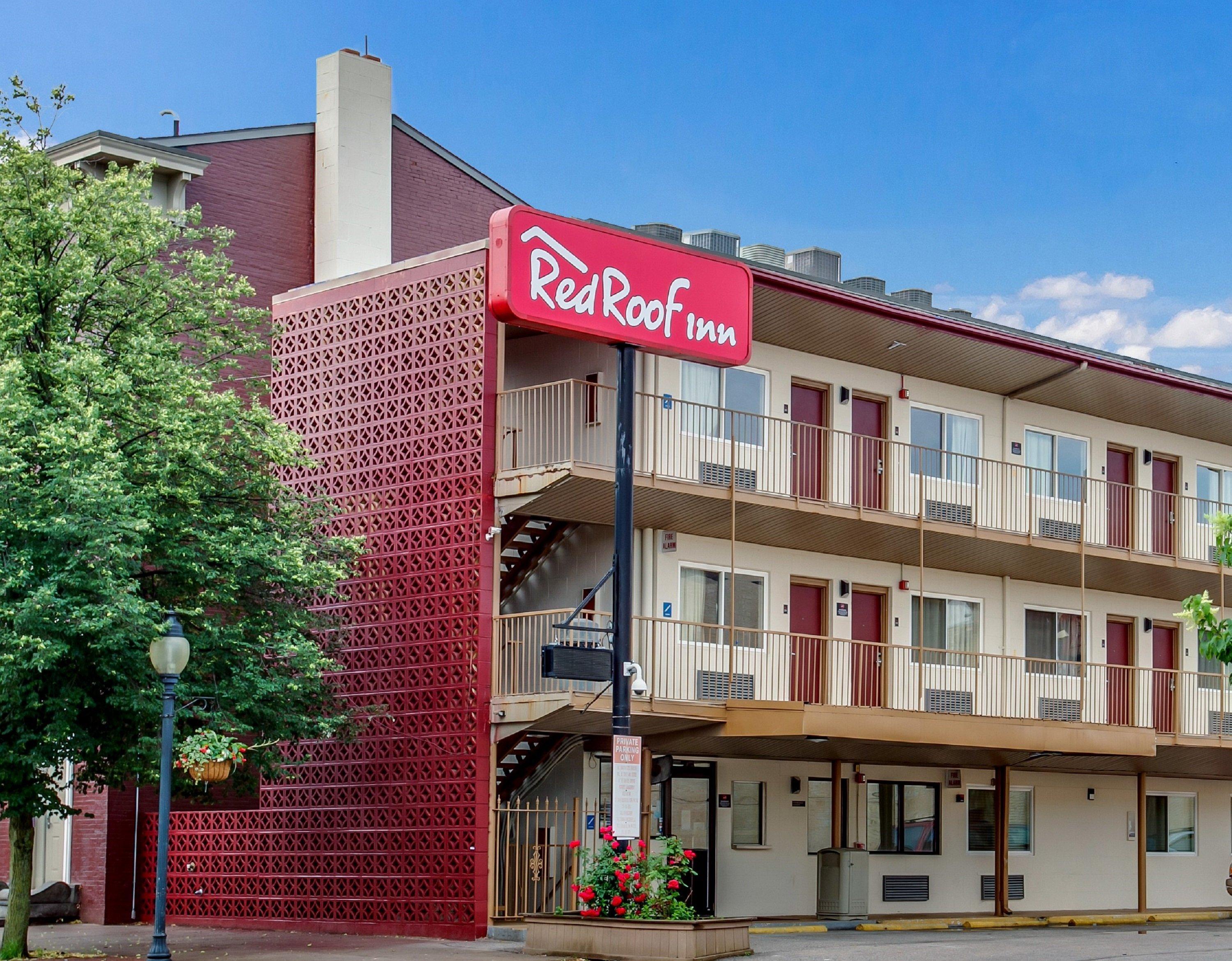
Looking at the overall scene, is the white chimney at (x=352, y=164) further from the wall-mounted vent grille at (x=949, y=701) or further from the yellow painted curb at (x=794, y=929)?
the yellow painted curb at (x=794, y=929)

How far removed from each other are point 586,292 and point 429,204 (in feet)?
47.0

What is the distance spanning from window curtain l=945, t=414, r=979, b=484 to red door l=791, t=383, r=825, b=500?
2.78 m

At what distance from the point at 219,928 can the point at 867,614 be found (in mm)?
11230

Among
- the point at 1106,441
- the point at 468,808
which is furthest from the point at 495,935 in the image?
the point at 1106,441

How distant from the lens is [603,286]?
21.5 meters

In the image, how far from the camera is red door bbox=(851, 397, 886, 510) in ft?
92.4

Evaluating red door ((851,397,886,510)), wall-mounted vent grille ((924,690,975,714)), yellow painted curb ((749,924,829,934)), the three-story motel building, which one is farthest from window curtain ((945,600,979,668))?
yellow painted curb ((749,924,829,934))

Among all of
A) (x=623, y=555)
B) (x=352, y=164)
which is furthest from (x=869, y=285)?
(x=623, y=555)

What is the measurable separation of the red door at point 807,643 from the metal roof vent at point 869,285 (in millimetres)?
7619

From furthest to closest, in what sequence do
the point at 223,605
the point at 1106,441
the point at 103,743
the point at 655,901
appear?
the point at 1106,441, the point at 223,605, the point at 103,743, the point at 655,901

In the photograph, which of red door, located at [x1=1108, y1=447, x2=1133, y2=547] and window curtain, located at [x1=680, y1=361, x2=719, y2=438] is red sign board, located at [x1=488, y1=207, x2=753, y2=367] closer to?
window curtain, located at [x1=680, y1=361, x2=719, y2=438]

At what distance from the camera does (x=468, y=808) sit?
23.6 metres

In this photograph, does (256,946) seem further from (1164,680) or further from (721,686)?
(1164,680)

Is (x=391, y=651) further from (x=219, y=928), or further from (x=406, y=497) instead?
(x=219, y=928)
